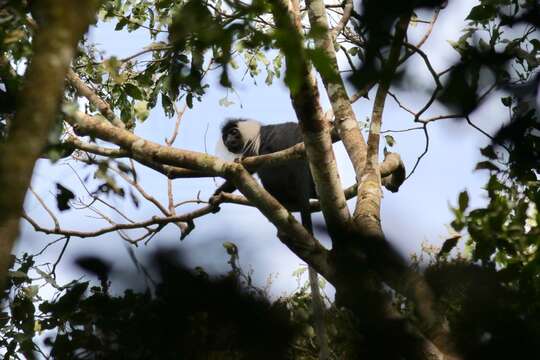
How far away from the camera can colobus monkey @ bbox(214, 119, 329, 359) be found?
4.47 metres

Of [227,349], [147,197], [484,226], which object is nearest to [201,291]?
[227,349]

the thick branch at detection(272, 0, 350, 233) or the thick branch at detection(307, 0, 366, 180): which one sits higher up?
the thick branch at detection(307, 0, 366, 180)

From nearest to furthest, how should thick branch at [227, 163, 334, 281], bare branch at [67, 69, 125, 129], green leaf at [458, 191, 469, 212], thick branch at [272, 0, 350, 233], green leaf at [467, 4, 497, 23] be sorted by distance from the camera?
1. green leaf at [458, 191, 469, 212]
2. thick branch at [272, 0, 350, 233]
3. thick branch at [227, 163, 334, 281]
4. green leaf at [467, 4, 497, 23]
5. bare branch at [67, 69, 125, 129]

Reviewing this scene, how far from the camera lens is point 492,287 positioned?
2320 millimetres

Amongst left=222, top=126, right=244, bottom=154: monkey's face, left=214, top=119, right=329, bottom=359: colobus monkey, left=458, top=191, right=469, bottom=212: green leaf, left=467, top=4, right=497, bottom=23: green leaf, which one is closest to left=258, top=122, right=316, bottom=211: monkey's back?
left=214, top=119, right=329, bottom=359: colobus monkey

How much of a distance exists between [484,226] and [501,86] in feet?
3.94

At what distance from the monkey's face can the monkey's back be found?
225 millimetres

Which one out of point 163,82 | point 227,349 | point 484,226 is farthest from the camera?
point 163,82

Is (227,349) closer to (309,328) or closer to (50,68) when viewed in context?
(309,328)

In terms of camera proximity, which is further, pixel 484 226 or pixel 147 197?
pixel 147 197

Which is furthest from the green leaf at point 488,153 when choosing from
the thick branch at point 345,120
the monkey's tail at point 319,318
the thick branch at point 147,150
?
the thick branch at point 147,150

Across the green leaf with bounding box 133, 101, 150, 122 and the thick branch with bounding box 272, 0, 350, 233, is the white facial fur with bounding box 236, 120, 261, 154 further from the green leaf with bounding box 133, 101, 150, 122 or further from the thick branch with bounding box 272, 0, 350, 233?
the thick branch with bounding box 272, 0, 350, 233

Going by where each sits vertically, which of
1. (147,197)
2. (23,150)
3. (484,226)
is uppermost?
(147,197)

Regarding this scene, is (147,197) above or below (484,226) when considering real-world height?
above
